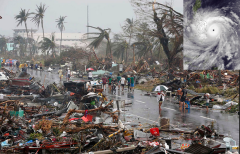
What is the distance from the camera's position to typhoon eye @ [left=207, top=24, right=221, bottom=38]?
40.7 ft

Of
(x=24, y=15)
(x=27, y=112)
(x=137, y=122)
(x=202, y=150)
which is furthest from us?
(x=24, y=15)

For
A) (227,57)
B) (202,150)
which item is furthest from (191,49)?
(202,150)

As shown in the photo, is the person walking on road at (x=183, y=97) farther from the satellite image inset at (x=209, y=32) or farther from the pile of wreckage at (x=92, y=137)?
the satellite image inset at (x=209, y=32)

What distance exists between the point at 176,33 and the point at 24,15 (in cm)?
6700

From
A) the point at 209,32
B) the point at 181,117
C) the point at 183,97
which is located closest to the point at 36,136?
the point at 209,32

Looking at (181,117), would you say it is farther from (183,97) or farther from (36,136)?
(36,136)

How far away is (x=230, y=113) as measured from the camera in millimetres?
17844

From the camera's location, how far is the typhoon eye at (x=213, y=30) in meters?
12.4

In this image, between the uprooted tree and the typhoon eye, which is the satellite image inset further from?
the uprooted tree

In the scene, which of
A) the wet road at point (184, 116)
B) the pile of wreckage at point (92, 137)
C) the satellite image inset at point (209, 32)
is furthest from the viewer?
the wet road at point (184, 116)

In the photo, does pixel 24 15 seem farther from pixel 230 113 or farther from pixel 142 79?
pixel 230 113

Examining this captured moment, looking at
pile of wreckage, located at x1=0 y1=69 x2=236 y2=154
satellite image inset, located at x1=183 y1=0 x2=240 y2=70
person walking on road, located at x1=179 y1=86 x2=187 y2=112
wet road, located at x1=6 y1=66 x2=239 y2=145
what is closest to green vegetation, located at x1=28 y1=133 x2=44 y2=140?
pile of wreckage, located at x1=0 y1=69 x2=236 y2=154

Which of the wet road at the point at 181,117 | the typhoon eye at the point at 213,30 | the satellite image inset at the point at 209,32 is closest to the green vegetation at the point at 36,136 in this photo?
the wet road at the point at 181,117

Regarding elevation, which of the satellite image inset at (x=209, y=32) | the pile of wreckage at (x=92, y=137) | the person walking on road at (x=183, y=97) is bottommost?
the pile of wreckage at (x=92, y=137)
